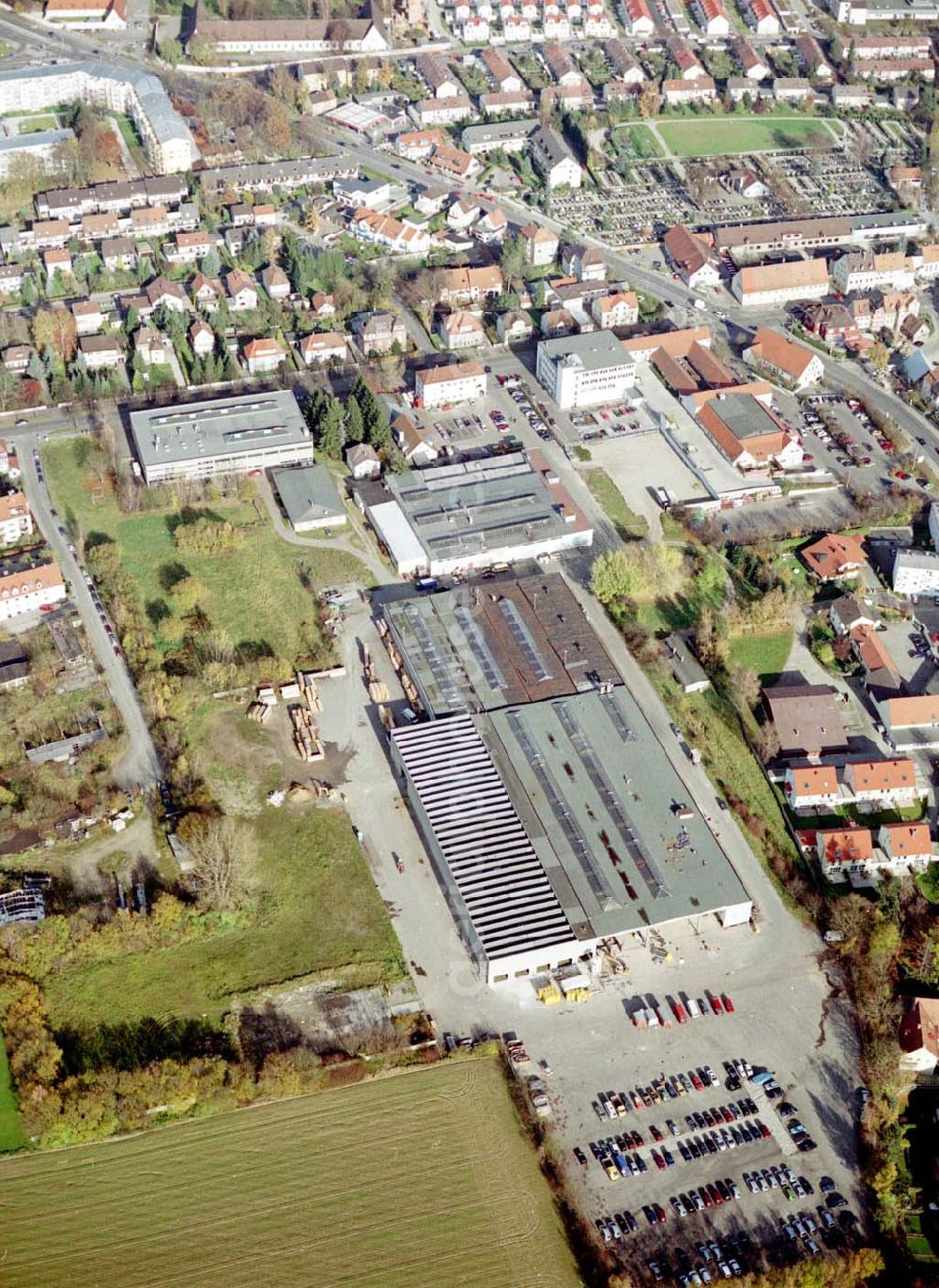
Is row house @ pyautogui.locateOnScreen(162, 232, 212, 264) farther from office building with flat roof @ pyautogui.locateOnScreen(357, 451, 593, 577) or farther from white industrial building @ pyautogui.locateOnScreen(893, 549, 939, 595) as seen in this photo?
white industrial building @ pyautogui.locateOnScreen(893, 549, 939, 595)

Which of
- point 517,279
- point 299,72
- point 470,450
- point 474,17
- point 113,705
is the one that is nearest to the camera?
point 113,705

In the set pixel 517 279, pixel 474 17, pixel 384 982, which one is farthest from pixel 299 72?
pixel 384 982

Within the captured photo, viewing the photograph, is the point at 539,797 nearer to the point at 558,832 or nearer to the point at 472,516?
the point at 558,832

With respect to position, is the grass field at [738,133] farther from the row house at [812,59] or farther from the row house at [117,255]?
the row house at [117,255]

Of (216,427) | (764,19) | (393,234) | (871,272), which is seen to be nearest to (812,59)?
(764,19)

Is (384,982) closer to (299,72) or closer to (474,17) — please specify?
(299,72)

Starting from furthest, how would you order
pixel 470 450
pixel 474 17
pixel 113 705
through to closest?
1. pixel 474 17
2. pixel 470 450
3. pixel 113 705

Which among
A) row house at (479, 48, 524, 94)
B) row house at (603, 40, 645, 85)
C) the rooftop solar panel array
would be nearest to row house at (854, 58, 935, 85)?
row house at (603, 40, 645, 85)
